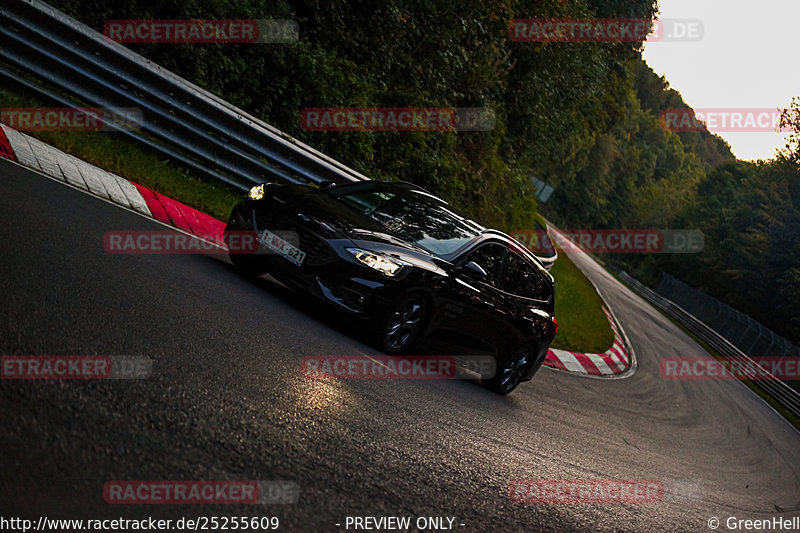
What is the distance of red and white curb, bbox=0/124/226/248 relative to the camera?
7773mm

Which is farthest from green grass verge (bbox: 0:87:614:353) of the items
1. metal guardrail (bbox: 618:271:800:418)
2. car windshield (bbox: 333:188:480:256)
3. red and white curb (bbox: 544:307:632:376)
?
metal guardrail (bbox: 618:271:800:418)

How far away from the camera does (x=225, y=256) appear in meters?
8.15

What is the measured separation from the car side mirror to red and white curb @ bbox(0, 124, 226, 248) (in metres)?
3.05

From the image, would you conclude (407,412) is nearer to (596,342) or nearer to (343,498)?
(343,498)

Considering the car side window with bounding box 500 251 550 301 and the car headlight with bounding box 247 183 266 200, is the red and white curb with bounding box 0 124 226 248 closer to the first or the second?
the car headlight with bounding box 247 183 266 200

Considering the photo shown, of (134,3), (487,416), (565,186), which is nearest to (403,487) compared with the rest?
(487,416)

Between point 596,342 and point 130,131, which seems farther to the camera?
point 596,342

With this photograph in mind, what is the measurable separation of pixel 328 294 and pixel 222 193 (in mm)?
4575

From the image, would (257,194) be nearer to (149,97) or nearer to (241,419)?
(149,97)

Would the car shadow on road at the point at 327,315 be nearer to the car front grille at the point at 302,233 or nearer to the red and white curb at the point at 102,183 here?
the car front grille at the point at 302,233

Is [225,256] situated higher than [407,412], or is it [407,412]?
[225,256]

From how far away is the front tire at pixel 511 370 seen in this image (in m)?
8.36

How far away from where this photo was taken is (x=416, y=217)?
7891 millimetres

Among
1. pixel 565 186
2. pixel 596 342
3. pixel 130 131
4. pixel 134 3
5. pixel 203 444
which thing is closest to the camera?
pixel 203 444
